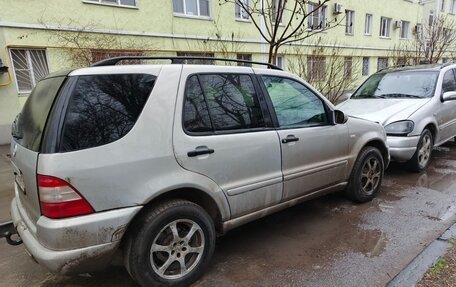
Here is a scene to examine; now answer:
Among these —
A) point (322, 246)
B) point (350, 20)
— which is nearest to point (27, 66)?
point (322, 246)

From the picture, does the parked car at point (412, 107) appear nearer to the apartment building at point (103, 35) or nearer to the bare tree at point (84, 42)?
the apartment building at point (103, 35)

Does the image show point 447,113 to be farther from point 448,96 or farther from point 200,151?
point 200,151

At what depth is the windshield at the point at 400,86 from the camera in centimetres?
578

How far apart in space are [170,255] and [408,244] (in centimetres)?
236

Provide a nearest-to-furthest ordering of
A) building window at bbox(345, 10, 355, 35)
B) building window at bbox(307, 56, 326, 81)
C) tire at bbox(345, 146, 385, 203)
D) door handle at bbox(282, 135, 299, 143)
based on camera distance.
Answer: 1. door handle at bbox(282, 135, 299, 143)
2. tire at bbox(345, 146, 385, 203)
3. building window at bbox(307, 56, 326, 81)
4. building window at bbox(345, 10, 355, 35)

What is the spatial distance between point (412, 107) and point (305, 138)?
120 inches

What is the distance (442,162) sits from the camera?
19.9 feet

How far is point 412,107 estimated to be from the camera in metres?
5.31

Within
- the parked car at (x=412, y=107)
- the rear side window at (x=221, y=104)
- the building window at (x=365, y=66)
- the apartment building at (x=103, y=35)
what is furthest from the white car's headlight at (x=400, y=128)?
the building window at (x=365, y=66)

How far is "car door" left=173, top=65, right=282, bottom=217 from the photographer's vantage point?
101 inches

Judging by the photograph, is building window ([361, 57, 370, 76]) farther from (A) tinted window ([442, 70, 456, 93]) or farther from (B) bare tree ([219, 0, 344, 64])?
(A) tinted window ([442, 70, 456, 93])

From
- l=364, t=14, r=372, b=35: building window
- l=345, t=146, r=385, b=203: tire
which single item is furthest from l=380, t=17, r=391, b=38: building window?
l=345, t=146, r=385, b=203: tire

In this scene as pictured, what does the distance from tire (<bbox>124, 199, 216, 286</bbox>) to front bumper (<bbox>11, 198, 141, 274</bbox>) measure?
0.14m

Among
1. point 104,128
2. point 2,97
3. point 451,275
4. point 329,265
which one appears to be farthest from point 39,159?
point 2,97
